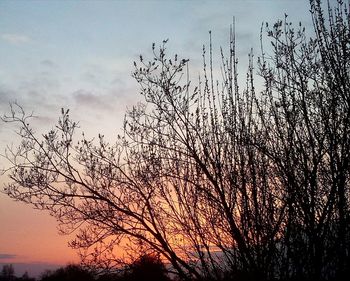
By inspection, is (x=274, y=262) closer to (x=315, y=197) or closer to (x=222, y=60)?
(x=315, y=197)

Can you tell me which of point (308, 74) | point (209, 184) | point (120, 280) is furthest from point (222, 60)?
point (120, 280)

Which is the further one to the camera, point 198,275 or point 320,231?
point 198,275

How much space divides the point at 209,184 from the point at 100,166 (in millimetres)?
2461

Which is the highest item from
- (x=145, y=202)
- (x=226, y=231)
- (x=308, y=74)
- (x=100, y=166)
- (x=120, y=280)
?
(x=308, y=74)

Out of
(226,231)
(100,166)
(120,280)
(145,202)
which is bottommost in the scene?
(120,280)

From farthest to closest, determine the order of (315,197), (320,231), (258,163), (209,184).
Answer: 1. (209,184)
2. (258,163)
3. (315,197)
4. (320,231)

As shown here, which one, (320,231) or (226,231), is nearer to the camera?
(320,231)

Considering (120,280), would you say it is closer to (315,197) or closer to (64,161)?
(64,161)

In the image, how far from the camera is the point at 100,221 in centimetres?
894

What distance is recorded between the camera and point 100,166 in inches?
358

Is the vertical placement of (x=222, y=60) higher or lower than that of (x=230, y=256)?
higher

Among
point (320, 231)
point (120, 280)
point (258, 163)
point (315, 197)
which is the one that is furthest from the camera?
point (120, 280)

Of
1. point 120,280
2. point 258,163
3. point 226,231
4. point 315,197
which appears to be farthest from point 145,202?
point 315,197

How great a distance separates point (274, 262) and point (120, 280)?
11.0 ft
